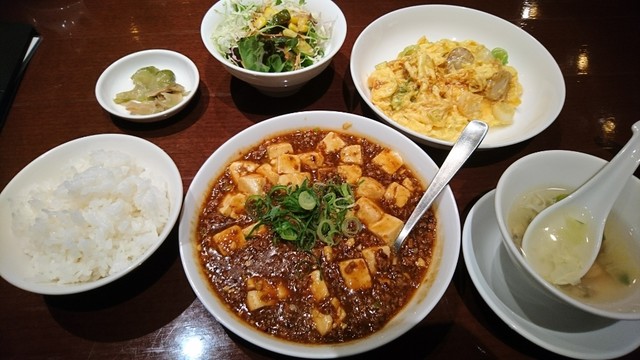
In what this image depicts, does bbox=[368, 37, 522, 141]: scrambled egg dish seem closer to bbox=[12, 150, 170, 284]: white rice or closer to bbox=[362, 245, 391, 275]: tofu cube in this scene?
bbox=[362, 245, 391, 275]: tofu cube

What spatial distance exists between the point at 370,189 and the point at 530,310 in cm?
99

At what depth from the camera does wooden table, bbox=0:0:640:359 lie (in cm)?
187

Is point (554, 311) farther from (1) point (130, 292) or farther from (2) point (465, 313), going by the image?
(1) point (130, 292)

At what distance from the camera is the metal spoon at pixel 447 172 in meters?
2.01

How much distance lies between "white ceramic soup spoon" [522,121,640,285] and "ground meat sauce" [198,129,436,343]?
50cm

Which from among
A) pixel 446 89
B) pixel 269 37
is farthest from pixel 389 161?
pixel 269 37

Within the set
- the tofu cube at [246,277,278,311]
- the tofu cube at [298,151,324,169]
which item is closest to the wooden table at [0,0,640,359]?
the tofu cube at [246,277,278,311]

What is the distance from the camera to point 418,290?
187 centimetres

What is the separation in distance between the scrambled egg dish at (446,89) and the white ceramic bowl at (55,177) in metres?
1.49

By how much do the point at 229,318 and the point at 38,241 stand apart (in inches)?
39.6

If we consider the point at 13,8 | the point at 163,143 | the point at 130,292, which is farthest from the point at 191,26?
the point at 130,292

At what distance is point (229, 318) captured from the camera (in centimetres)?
168

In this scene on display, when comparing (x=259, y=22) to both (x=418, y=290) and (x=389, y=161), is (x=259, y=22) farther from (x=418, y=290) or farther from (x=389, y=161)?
(x=418, y=290)

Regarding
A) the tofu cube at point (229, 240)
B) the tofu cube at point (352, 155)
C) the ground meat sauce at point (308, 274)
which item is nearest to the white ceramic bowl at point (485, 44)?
the tofu cube at point (352, 155)
